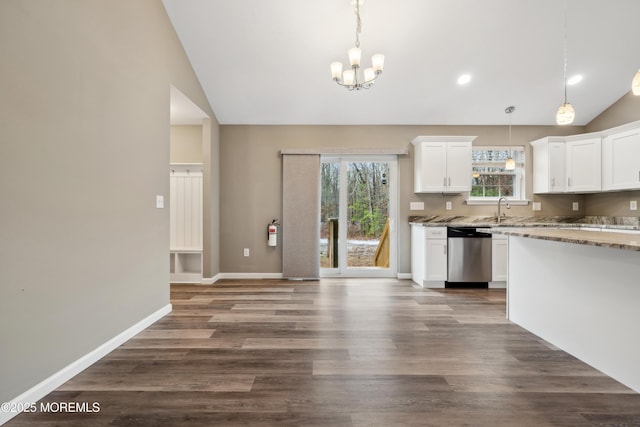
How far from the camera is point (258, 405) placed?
1.65 meters

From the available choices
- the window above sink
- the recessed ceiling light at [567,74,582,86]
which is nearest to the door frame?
the window above sink

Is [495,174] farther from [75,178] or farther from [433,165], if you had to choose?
[75,178]

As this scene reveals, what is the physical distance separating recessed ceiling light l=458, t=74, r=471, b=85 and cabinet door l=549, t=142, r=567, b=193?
173 centimetres

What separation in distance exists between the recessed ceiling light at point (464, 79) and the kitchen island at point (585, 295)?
2.36 meters

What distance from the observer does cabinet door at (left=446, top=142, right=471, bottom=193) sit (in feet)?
15.1

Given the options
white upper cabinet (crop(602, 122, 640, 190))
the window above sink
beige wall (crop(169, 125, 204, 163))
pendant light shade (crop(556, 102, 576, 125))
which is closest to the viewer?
pendant light shade (crop(556, 102, 576, 125))

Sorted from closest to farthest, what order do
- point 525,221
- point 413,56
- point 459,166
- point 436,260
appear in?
point 413,56 < point 436,260 < point 459,166 < point 525,221

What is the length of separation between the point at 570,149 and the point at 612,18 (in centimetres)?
178

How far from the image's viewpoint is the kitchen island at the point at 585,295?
1854 mm

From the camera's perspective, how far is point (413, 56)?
3.83 meters

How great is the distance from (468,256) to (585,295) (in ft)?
7.32

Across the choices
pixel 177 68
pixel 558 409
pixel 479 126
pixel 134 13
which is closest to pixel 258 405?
pixel 558 409

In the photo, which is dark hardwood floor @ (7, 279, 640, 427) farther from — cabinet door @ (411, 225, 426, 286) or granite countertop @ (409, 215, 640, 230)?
granite countertop @ (409, 215, 640, 230)

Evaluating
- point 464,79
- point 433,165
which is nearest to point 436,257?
point 433,165
